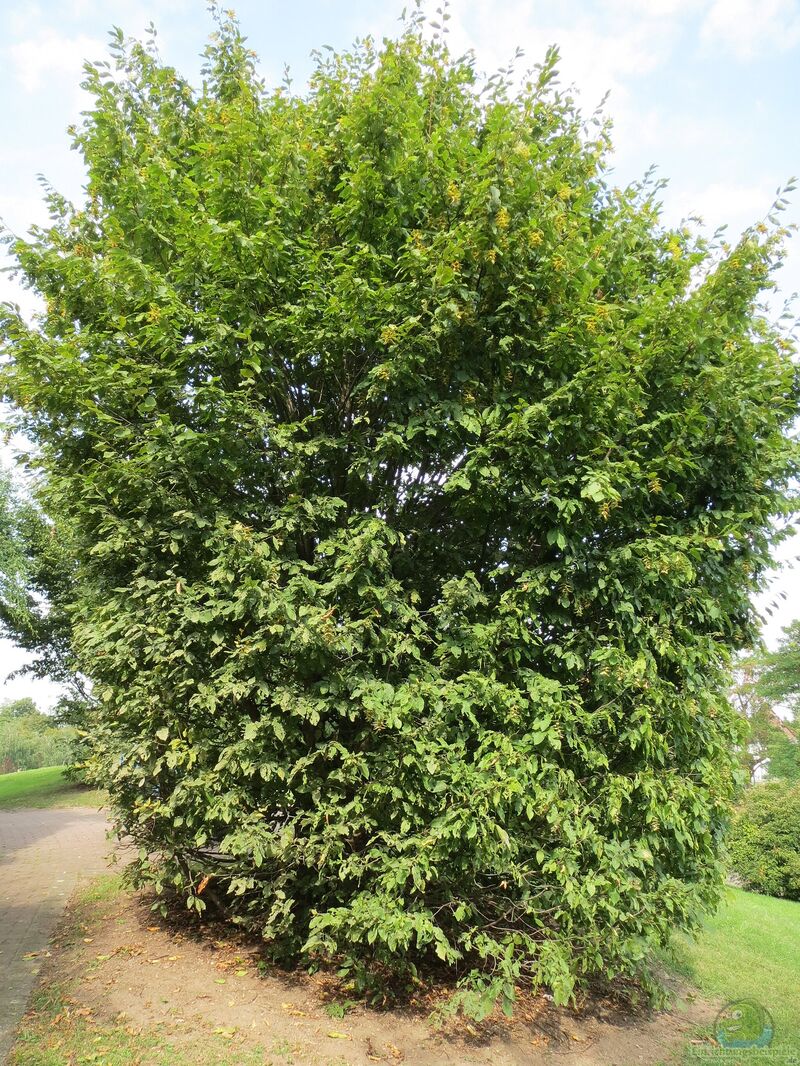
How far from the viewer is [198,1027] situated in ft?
12.9

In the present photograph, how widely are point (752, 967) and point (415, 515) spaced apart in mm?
5833

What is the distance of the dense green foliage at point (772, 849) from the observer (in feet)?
44.0

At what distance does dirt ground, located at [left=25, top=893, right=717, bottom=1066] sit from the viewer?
3.89m

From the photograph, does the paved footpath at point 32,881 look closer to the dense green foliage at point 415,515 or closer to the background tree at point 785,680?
the dense green foliage at point 415,515

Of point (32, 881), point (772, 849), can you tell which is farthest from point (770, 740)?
point (32, 881)

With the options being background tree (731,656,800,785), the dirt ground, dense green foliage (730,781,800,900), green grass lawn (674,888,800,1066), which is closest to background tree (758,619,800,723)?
background tree (731,656,800,785)

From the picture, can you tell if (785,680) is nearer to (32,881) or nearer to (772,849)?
(772,849)

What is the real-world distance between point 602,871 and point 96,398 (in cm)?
463

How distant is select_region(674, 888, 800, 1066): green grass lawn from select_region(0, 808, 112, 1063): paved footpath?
4552 millimetres

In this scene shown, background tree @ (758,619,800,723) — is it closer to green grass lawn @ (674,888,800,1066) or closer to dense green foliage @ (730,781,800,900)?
dense green foliage @ (730,781,800,900)

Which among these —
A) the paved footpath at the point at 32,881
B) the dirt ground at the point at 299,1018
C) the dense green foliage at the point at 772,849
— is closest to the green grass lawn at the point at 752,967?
the dirt ground at the point at 299,1018

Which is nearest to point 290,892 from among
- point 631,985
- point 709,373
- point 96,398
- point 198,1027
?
point 198,1027

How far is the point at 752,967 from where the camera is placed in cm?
649

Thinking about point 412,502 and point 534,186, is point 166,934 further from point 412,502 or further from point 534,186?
point 534,186
